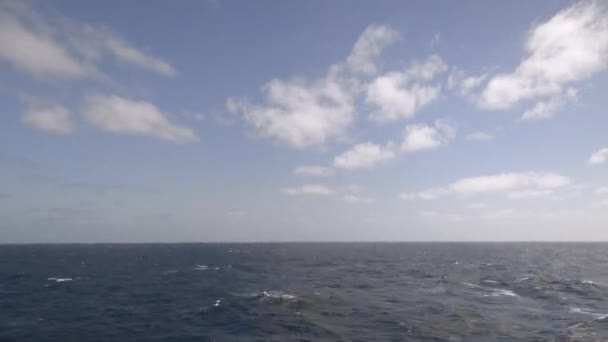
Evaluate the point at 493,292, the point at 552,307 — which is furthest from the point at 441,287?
the point at 552,307

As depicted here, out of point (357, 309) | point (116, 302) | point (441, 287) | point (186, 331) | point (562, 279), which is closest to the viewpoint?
point (186, 331)

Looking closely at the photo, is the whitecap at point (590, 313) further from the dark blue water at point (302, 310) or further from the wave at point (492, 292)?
the wave at point (492, 292)

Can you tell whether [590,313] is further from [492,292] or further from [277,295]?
[277,295]

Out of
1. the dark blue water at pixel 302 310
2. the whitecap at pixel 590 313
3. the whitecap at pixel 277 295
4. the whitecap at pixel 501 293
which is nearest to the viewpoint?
the dark blue water at pixel 302 310

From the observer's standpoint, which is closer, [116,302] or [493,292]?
[116,302]

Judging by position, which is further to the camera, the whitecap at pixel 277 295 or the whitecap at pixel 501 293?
the whitecap at pixel 501 293

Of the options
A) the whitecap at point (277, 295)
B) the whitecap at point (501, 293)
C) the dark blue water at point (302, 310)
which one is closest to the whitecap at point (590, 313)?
the dark blue water at point (302, 310)

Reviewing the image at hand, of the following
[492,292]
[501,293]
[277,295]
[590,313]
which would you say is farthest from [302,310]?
[590,313]

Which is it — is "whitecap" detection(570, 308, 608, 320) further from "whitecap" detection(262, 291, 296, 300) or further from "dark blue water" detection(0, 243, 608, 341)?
"whitecap" detection(262, 291, 296, 300)

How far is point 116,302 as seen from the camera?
66.9 metres

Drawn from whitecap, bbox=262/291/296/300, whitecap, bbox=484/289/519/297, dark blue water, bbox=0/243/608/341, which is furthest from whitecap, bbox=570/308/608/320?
whitecap, bbox=262/291/296/300

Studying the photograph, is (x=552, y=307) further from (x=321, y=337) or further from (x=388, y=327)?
(x=321, y=337)

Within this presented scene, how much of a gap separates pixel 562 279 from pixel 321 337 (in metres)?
82.6

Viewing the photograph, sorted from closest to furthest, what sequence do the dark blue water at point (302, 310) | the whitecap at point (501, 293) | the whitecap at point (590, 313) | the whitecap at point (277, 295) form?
the dark blue water at point (302, 310)
the whitecap at point (590, 313)
the whitecap at point (277, 295)
the whitecap at point (501, 293)
